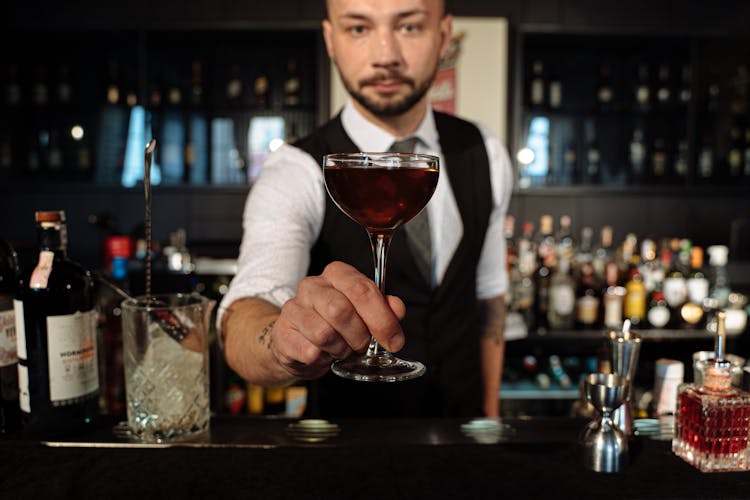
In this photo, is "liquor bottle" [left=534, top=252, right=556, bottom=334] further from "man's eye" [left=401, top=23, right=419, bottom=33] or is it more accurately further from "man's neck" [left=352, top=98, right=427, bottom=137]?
"man's eye" [left=401, top=23, right=419, bottom=33]

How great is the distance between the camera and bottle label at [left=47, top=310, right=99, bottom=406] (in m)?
0.90

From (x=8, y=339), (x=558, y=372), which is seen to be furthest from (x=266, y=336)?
(x=558, y=372)

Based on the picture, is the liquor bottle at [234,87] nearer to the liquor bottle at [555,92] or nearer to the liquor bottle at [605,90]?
the liquor bottle at [555,92]

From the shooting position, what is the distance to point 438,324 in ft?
4.97

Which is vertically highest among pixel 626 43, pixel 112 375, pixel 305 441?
pixel 626 43

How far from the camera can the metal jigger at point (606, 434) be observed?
800mm

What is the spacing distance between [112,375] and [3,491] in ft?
3.48

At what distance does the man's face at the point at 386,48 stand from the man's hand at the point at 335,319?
2.50 ft

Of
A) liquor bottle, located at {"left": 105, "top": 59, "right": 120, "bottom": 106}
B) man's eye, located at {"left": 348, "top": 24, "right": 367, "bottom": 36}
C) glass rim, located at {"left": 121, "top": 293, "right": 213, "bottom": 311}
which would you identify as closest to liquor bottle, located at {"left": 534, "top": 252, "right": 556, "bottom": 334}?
man's eye, located at {"left": 348, "top": 24, "right": 367, "bottom": 36}

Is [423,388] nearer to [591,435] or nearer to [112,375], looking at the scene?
[591,435]

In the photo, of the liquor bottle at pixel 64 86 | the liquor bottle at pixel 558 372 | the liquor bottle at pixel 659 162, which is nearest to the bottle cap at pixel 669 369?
the liquor bottle at pixel 558 372

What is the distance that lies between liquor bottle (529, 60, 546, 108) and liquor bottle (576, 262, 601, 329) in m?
1.17

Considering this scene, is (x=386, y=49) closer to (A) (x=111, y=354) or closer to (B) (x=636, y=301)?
(A) (x=111, y=354)

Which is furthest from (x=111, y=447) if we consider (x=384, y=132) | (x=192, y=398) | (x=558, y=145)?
(x=558, y=145)
